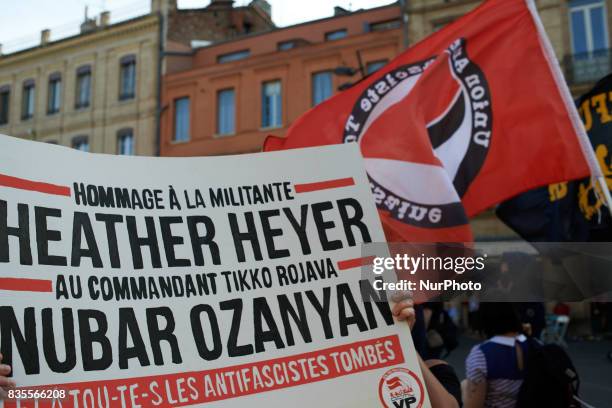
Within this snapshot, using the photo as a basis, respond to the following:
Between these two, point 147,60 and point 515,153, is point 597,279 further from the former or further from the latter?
point 147,60

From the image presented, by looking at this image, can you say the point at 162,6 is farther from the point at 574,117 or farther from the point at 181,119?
the point at 574,117

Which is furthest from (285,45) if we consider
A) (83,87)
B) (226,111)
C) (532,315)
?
(532,315)

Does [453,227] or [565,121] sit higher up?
[565,121]

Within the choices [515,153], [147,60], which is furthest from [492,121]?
[147,60]

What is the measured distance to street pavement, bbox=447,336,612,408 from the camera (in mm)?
7338

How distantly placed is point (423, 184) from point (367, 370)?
244 centimetres

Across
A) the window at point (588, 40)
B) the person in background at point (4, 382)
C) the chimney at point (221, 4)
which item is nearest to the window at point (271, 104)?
the chimney at point (221, 4)

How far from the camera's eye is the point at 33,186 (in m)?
2.04

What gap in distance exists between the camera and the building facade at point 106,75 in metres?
27.3

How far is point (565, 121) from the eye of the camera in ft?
15.1

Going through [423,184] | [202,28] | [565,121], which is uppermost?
[202,28]

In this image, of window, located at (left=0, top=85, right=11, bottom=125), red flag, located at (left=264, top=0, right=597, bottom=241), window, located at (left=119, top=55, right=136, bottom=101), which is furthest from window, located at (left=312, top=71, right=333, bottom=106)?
red flag, located at (left=264, top=0, right=597, bottom=241)

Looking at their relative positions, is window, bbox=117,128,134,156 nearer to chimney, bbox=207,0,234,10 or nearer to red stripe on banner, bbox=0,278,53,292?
chimney, bbox=207,0,234,10

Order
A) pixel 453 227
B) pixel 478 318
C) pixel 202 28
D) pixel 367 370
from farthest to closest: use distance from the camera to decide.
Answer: pixel 202 28 → pixel 453 227 → pixel 478 318 → pixel 367 370
